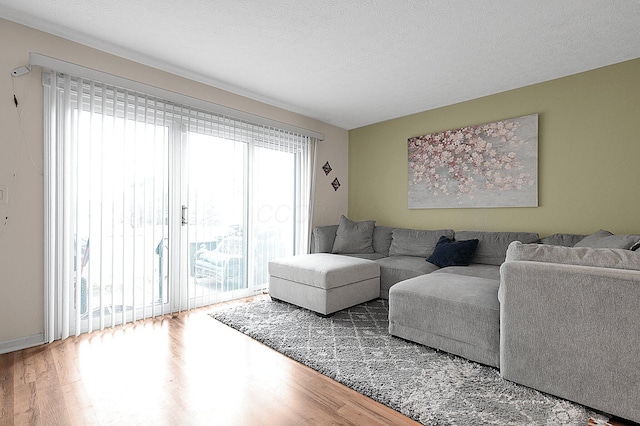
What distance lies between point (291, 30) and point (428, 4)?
1036 millimetres

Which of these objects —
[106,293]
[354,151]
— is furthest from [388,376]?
[354,151]

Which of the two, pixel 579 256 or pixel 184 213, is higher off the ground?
pixel 184 213

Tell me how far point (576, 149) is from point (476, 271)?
164 centimetres

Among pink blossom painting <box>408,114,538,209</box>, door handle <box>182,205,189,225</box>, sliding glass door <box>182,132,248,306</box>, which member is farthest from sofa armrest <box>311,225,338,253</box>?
door handle <box>182,205,189,225</box>

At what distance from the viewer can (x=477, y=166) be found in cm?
392

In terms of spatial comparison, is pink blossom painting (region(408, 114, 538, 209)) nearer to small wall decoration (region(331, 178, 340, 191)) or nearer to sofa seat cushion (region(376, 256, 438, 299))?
sofa seat cushion (region(376, 256, 438, 299))

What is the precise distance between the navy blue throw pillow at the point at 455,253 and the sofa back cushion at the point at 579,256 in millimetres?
1575

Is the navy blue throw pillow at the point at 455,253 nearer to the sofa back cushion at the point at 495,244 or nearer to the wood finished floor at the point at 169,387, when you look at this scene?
the sofa back cushion at the point at 495,244

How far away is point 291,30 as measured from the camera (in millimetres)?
2512

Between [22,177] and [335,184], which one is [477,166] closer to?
[335,184]

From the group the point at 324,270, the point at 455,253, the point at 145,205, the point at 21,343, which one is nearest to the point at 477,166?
the point at 455,253

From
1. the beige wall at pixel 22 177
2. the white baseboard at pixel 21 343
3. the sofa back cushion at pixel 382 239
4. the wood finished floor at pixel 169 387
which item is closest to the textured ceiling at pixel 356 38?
the beige wall at pixel 22 177

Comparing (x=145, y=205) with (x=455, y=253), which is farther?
(x=455, y=253)

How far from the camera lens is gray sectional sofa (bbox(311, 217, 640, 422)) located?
1.56 meters
